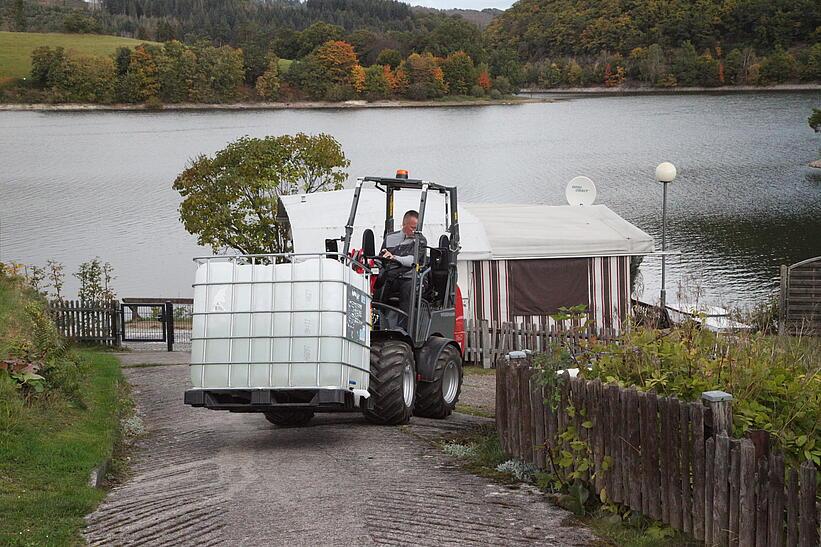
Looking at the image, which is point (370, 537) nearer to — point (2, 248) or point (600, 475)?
point (600, 475)

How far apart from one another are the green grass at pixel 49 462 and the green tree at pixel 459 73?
15263 centimetres

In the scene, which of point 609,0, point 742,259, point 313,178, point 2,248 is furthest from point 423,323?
point 609,0

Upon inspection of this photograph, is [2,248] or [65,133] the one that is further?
[65,133]

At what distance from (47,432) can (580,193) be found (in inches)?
814

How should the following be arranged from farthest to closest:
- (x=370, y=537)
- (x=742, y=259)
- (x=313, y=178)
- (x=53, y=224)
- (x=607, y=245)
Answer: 1. (x=53, y=224)
2. (x=742, y=259)
3. (x=313, y=178)
4. (x=607, y=245)
5. (x=370, y=537)

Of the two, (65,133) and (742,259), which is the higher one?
(65,133)

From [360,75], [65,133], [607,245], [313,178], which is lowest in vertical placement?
[607,245]

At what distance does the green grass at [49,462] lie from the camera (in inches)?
320

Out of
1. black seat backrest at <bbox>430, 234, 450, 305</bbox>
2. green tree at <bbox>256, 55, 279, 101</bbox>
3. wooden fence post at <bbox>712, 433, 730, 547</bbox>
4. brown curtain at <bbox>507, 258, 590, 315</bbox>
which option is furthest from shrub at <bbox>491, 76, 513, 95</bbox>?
wooden fence post at <bbox>712, 433, 730, 547</bbox>

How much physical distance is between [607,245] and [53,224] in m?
42.5

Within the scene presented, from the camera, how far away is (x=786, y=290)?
A: 26.3 meters

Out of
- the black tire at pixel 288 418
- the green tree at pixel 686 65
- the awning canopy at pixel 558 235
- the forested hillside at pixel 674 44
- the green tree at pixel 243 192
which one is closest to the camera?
the black tire at pixel 288 418

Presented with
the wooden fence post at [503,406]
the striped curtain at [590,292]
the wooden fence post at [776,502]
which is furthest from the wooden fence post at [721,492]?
the striped curtain at [590,292]

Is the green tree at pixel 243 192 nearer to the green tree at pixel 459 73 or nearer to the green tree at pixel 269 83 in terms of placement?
the green tree at pixel 269 83
